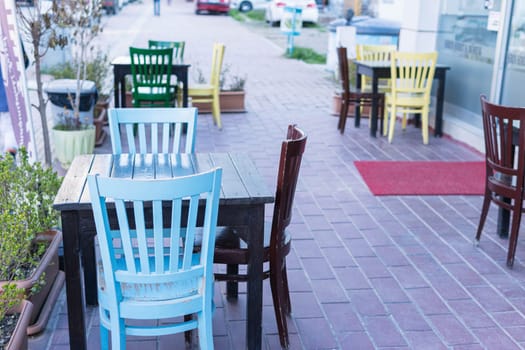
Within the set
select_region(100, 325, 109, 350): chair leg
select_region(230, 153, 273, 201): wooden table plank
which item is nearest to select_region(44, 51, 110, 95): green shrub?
select_region(230, 153, 273, 201): wooden table plank

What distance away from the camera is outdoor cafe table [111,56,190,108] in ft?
23.7

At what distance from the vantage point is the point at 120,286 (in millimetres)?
2555

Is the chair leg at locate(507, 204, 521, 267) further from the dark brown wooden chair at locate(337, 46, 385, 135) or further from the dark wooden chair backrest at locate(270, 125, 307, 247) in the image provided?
the dark brown wooden chair at locate(337, 46, 385, 135)

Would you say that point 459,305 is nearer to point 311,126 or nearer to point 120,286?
point 120,286

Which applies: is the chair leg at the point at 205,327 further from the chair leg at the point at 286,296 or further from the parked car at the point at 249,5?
the parked car at the point at 249,5

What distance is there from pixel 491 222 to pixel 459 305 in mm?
1474

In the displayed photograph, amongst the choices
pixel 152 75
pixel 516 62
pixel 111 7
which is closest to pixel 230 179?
pixel 152 75

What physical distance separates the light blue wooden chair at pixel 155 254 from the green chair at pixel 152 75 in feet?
14.7

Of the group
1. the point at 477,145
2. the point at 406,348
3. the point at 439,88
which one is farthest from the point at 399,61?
the point at 406,348

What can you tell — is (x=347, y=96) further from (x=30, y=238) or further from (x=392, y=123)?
(x=30, y=238)

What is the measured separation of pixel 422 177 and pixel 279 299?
10.7ft

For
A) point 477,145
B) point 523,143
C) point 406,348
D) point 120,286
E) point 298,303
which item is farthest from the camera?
point 477,145

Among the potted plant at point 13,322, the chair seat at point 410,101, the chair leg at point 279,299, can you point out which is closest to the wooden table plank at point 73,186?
the potted plant at point 13,322

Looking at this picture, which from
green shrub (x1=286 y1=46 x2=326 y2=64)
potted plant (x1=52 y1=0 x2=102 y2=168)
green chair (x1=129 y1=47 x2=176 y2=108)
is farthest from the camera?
green shrub (x1=286 y1=46 x2=326 y2=64)
